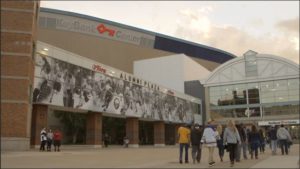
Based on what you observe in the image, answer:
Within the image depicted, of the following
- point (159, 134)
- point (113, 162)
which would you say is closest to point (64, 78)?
point (113, 162)

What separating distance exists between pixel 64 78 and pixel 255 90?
41763 millimetres

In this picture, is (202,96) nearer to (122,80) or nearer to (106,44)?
(106,44)

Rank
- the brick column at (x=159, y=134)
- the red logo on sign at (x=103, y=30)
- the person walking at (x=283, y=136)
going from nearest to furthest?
1. the person walking at (x=283, y=136)
2. the brick column at (x=159, y=134)
3. the red logo on sign at (x=103, y=30)

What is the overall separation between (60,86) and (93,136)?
8173 millimetres

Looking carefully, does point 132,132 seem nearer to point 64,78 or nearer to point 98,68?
point 98,68

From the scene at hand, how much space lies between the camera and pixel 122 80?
4306 centimetres

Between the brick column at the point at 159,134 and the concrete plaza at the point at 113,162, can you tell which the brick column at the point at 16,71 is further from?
the brick column at the point at 159,134

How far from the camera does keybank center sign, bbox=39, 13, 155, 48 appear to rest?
240ft

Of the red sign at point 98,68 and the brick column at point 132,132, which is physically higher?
the red sign at point 98,68

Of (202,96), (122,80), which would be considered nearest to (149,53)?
(202,96)

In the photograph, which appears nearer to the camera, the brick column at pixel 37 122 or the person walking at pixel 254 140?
the person walking at pixel 254 140

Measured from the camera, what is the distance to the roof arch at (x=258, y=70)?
63.8 meters

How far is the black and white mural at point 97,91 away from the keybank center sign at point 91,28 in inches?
1072

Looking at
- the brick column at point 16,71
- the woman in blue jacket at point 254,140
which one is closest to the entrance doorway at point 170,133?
the brick column at point 16,71
